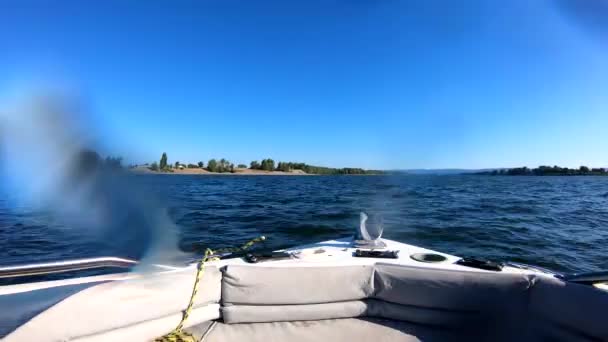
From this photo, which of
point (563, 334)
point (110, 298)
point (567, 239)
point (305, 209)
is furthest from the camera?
point (305, 209)

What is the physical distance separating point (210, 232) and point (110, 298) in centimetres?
640

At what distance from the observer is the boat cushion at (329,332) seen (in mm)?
2242

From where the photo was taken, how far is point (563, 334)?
1997 mm

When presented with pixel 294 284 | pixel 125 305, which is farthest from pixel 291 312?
pixel 125 305

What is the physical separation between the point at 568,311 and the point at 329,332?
1.56 m

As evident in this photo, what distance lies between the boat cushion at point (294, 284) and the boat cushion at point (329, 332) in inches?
6.6

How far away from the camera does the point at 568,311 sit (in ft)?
6.47

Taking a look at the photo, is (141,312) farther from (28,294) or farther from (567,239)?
(567,239)

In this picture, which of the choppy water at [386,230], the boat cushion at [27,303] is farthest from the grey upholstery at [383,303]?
the choppy water at [386,230]

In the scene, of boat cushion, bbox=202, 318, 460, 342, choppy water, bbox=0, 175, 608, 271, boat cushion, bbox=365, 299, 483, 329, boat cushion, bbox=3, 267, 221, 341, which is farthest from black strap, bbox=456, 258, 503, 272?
choppy water, bbox=0, 175, 608, 271

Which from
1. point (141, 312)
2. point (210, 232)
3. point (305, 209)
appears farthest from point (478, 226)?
point (141, 312)

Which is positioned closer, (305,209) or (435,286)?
(435,286)

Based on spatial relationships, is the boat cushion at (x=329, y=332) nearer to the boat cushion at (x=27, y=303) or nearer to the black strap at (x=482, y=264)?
the black strap at (x=482, y=264)

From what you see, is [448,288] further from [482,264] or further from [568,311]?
[568,311]
